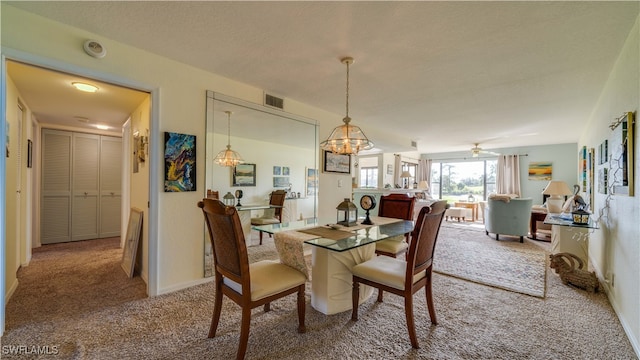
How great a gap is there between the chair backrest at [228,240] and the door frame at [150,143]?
3.45 feet

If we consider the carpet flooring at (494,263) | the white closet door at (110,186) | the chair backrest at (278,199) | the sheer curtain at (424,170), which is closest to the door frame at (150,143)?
the chair backrest at (278,199)

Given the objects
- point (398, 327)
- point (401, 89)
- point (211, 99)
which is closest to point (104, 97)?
point (211, 99)

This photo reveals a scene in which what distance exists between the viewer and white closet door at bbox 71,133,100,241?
4566 millimetres

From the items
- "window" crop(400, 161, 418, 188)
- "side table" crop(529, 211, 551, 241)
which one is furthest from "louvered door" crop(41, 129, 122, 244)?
"side table" crop(529, 211, 551, 241)

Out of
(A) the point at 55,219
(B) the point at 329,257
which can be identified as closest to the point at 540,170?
(B) the point at 329,257

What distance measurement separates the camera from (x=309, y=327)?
1.97 metres

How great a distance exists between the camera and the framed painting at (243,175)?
3157 mm

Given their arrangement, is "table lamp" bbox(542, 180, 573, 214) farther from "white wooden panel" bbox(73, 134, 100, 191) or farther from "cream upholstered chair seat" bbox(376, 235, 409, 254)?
"white wooden panel" bbox(73, 134, 100, 191)

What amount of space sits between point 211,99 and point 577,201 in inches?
183

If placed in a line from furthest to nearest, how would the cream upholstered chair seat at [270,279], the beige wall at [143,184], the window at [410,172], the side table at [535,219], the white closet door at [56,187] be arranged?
the window at [410,172] → the side table at [535,219] → the white closet door at [56,187] → the beige wall at [143,184] → the cream upholstered chair seat at [270,279]

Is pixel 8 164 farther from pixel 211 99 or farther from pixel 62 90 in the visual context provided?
pixel 211 99

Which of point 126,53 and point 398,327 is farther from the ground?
point 126,53

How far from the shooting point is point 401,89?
3.19 meters

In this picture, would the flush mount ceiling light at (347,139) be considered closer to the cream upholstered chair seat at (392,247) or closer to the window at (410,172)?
the cream upholstered chair seat at (392,247)
